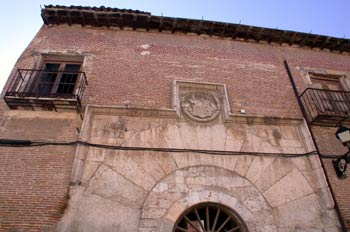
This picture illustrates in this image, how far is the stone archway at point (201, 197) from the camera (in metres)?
4.68

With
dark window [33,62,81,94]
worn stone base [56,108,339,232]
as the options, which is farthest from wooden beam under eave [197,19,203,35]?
dark window [33,62,81,94]

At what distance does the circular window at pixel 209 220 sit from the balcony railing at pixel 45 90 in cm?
335

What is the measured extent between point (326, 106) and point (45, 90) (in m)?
7.39

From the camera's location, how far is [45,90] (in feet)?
20.5

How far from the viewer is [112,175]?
16.4 ft

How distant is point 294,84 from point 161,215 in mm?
5290

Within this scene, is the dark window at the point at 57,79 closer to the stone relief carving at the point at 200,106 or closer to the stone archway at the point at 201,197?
the stone relief carving at the point at 200,106

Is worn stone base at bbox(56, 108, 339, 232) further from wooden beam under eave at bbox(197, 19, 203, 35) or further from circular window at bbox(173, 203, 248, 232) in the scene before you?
wooden beam under eave at bbox(197, 19, 203, 35)

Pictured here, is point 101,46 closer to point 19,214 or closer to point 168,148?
point 168,148

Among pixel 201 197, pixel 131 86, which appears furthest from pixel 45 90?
pixel 201 197

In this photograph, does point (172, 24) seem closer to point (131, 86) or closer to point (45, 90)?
point (131, 86)

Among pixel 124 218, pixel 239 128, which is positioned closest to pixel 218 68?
pixel 239 128

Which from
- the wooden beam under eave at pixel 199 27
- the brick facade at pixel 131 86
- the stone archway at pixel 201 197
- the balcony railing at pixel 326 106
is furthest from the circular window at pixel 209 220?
the wooden beam under eave at pixel 199 27

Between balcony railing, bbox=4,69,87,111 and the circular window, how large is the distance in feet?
11.0
